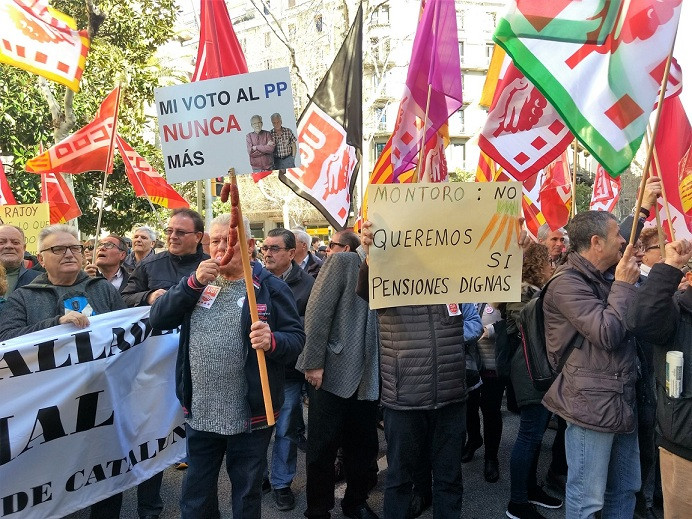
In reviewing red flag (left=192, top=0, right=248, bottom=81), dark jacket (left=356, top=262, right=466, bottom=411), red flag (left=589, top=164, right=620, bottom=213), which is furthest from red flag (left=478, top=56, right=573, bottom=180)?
red flag (left=589, top=164, right=620, bottom=213)

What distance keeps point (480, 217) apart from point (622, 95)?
3.29ft

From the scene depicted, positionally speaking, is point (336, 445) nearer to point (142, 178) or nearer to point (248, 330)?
point (248, 330)

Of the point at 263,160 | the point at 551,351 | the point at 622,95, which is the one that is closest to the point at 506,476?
the point at 551,351

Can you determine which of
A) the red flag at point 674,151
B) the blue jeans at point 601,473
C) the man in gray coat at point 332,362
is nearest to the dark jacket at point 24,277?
the man in gray coat at point 332,362

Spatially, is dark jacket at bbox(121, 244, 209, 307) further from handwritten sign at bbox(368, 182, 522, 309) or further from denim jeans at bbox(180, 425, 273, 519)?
handwritten sign at bbox(368, 182, 522, 309)

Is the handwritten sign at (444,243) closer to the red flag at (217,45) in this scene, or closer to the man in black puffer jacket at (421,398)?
the man in black puffer jacket at (421,398)

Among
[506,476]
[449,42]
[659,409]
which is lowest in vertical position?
[506,476]

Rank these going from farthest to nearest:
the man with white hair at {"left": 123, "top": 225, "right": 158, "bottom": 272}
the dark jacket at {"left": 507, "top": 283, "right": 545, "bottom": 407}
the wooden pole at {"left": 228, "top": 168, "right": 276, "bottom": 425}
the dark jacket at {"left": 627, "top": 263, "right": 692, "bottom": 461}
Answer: the man with white hair at {"left": 123, "top": 225, "right": 158, "bottom": 272}, the dark jacket at {"left": 507, "top": 283, "right": 545, "bottom": 407}, the wooden pole at {"left": 228, "top": 168, "right": 276, "bottom": 425}, the dark jacket at {"left": 627, "top": 263, "right": 692, "bottom": 461}

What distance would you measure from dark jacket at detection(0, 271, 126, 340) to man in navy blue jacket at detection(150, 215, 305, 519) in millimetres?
772

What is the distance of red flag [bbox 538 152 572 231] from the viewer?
8.17 meters

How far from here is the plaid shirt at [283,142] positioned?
300 cm

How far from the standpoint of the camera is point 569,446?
3.23 meters

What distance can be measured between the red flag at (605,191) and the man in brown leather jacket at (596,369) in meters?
5.40

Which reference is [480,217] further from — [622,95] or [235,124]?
[235,124]
